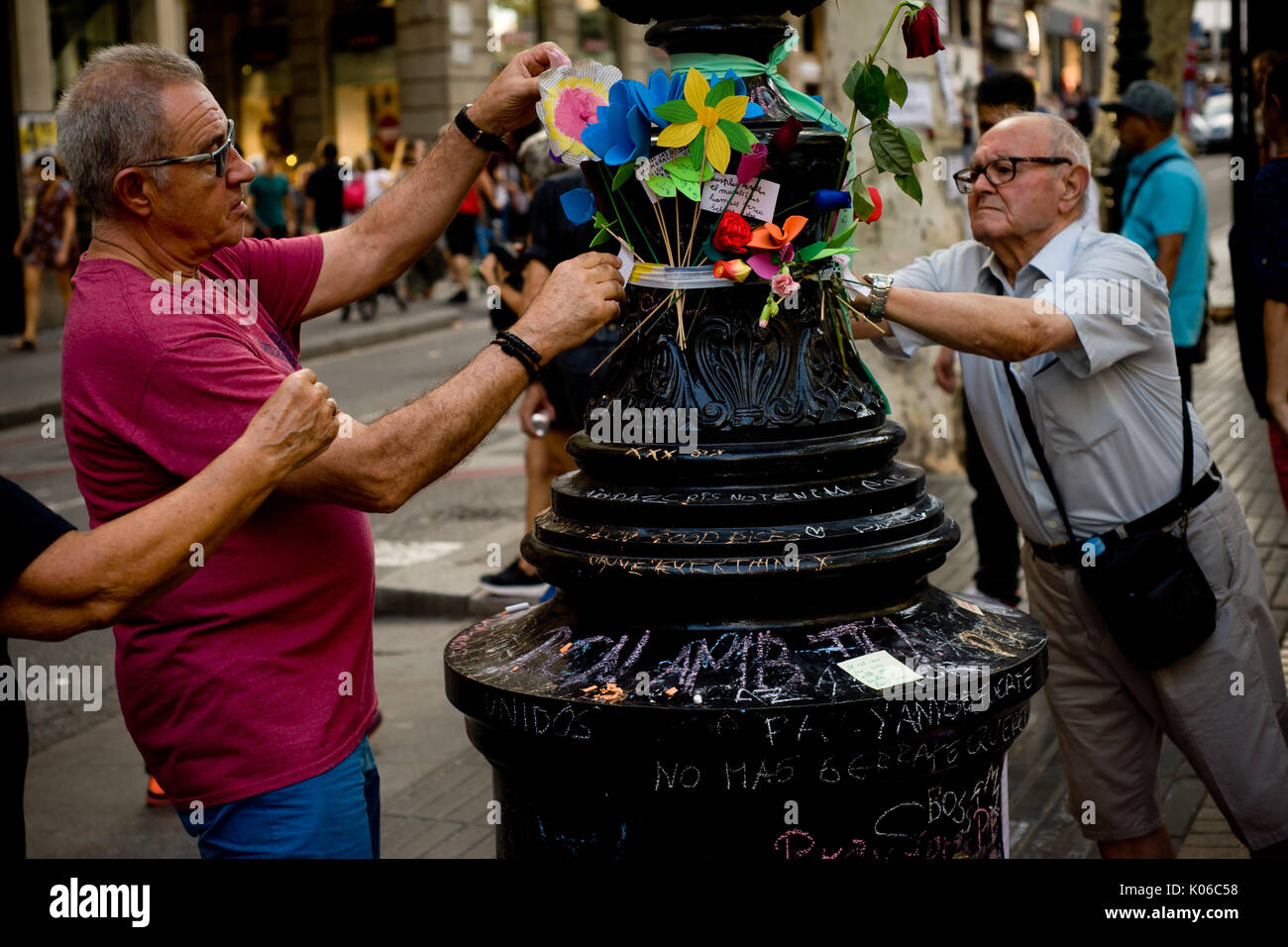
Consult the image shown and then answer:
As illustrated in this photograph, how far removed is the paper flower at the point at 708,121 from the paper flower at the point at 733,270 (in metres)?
0.14

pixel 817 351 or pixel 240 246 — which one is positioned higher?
pixel 240 246

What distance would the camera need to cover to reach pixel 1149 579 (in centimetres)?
304

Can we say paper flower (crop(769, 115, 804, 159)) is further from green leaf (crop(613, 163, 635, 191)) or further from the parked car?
the parked car

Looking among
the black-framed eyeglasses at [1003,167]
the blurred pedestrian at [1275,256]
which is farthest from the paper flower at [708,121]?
the blurred pedestrian at [1275,256]

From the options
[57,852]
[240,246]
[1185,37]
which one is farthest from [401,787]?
[1185,37]

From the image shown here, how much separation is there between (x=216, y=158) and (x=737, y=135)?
89 cm

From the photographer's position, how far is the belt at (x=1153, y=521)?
10.2 ft

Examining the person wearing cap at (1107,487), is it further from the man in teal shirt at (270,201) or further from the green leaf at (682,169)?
the man in teal shirt at (270,201)

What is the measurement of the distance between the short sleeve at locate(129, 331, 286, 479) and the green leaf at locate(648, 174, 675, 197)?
26.2 inches

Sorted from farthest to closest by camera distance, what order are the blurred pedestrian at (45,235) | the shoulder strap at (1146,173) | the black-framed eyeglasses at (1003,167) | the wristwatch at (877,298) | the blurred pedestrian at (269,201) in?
the blurred pedestrian at (269,201), the blurred pedestrian at (45,235), the shoulder strap at (1146,173), the black-framed eyeglasses at (1003,167), the wristwatch at (877,298)

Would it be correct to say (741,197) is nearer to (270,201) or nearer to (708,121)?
(708,121)

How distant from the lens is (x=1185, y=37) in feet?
47.3
